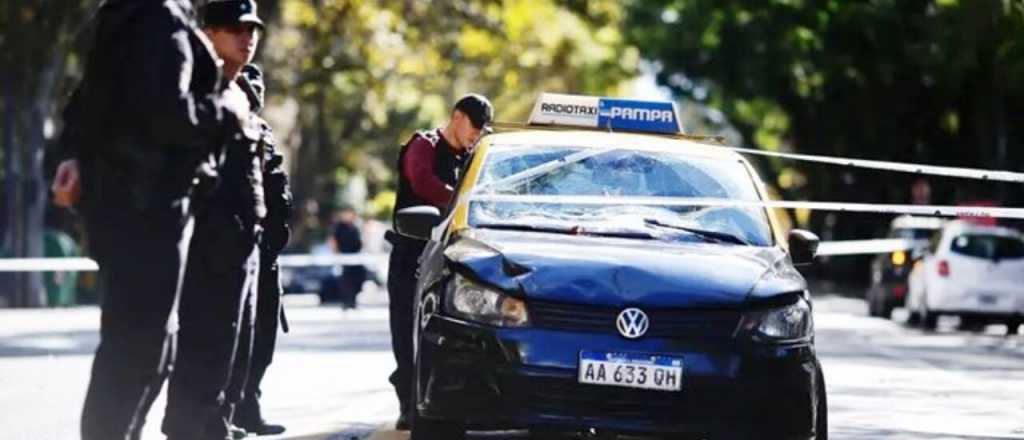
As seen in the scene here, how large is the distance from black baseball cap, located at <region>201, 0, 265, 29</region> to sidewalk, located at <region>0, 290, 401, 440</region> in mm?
2737

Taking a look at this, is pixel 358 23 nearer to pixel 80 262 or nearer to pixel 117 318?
pixel 80 262

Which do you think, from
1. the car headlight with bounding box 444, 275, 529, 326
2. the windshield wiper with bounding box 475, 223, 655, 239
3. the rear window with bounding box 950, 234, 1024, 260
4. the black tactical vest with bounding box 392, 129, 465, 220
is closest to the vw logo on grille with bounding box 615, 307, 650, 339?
the car headlight with bounding box 444, 275, 529, 326

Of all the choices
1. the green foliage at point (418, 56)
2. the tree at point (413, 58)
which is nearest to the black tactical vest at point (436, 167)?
the green foliage at point (418, 56)

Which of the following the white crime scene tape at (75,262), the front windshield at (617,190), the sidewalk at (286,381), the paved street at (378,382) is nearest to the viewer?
the front windshield at (617,190)

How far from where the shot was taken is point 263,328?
1180 centimetres

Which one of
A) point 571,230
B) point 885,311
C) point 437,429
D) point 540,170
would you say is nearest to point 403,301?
point 540,170

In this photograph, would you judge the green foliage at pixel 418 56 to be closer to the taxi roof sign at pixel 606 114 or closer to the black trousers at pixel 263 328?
the taxi roof sign at pixel 606 114

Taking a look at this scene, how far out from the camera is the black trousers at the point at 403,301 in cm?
1247

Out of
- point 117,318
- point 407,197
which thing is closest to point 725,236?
point 407,197

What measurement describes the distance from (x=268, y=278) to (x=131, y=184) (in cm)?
396

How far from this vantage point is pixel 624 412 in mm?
9938

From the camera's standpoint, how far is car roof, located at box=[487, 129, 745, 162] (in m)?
12.0

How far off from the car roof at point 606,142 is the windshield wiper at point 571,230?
0.90 meters

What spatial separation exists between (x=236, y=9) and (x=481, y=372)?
181 cm
